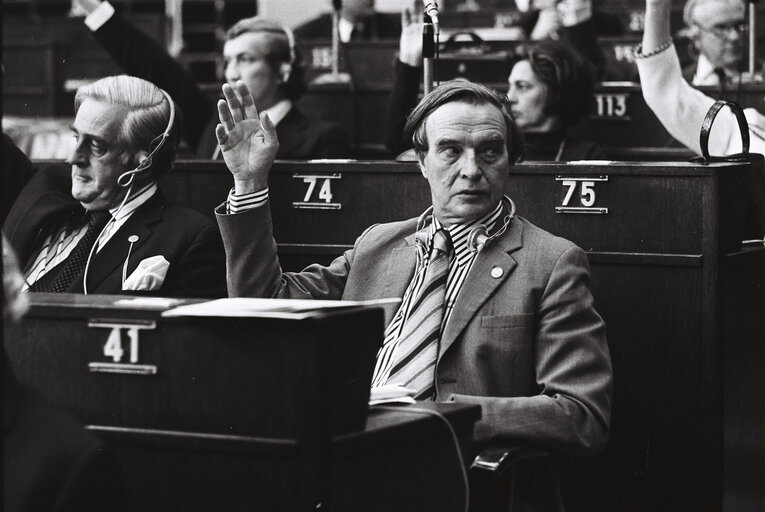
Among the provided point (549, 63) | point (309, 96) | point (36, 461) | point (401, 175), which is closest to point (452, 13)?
point (309, 96)

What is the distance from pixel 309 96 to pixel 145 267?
9.86 feet

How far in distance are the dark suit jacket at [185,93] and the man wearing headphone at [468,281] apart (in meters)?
1.65

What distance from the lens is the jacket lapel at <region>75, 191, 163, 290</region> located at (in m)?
3.24

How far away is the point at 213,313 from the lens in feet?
6.88

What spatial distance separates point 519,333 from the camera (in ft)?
9.12

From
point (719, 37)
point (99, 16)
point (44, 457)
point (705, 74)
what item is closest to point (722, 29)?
point (719, 37)

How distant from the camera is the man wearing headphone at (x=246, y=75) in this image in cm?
475

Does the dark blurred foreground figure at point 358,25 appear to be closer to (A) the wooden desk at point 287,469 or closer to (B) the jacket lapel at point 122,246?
(B) the jacket lapel at point 122,246

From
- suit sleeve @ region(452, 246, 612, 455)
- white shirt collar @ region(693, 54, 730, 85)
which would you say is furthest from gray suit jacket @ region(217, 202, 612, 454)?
white shirt collar @ region(693, 54, 730, 85)

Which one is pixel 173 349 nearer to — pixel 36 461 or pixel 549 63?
pixel 36 461

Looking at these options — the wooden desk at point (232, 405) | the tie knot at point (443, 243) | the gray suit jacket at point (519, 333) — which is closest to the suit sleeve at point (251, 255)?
the gray suit jacket at point (519, 333)

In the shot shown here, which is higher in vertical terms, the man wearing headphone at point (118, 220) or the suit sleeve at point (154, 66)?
the suit sleeve at point (154, 66)

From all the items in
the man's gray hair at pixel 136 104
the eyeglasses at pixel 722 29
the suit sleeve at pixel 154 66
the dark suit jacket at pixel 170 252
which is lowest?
the dark suit jacket at pixel 170 252

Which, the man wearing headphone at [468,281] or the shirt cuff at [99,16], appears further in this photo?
the shirt cuff at [99,16]
